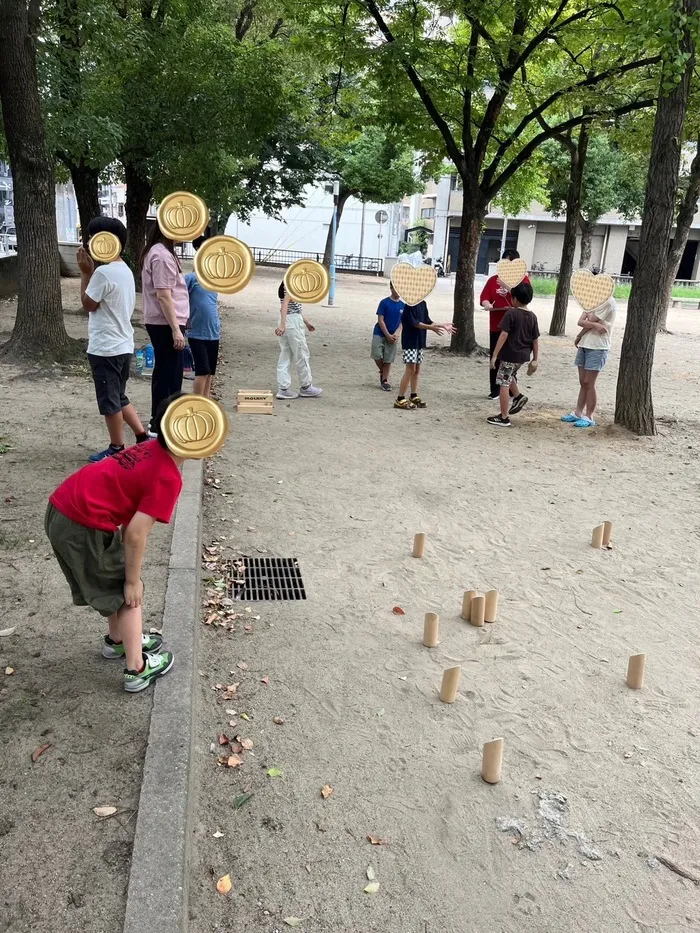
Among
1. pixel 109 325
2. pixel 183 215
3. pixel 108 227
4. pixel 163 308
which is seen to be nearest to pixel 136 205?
pixel 109 325

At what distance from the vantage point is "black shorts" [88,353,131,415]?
5709 mm

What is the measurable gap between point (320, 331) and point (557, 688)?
1410 centimetres

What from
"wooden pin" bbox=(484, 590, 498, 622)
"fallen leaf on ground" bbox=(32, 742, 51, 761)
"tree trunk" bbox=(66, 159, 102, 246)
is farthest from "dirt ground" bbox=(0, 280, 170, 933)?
"tree trunk" bbox=(66, 159, 102, 246)

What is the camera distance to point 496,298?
1040cm

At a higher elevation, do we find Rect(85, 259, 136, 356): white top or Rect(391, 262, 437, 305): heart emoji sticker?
Rect(391, 262, 437, 305): heart emoji sticker

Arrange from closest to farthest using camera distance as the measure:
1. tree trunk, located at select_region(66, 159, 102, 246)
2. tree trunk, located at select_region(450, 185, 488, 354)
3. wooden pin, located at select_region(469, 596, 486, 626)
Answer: wooden pin, located at select_region(469, 596, 486, 626), tree trunk, located at select_region(450, 185, 488, 354), tree trunk, located at select_region(66, 159, 102, 246)

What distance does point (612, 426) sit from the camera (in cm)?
926

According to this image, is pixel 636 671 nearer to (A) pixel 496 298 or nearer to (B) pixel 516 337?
(B) pixel 516 337

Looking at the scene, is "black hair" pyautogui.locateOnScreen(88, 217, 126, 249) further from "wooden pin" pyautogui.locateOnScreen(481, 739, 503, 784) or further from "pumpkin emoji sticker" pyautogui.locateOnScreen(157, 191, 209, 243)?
"wooden pin" pyautogui.locateOnScreen(481, 739, 503, 784)

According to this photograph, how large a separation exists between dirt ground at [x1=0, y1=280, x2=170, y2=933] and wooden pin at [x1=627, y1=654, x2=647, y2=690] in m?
2.44

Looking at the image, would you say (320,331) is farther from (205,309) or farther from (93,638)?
(93,638)

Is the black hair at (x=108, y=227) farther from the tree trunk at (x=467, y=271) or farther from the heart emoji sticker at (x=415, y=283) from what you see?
the tree trunk at (x=467, y=271)

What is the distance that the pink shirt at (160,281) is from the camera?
5.32 metres

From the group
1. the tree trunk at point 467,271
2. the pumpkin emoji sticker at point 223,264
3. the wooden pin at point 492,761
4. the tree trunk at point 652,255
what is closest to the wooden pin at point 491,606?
the wooden pin at point 492,761
